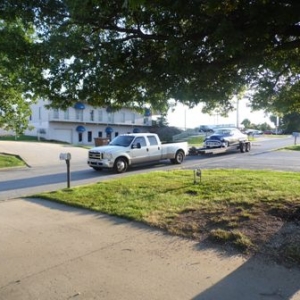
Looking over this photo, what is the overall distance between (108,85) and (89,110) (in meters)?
49.5

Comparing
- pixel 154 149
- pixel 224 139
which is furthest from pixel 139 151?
pixel 224 139

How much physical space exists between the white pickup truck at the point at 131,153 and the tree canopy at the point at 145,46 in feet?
32.5

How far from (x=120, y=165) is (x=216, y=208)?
10408 mm

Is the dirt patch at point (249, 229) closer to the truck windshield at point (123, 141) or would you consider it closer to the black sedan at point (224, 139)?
the truck windshield at point (123, 141)

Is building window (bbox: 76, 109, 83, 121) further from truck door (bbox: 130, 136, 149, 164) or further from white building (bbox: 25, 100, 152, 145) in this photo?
truck door (bbox: 130, 136, 149, 164)

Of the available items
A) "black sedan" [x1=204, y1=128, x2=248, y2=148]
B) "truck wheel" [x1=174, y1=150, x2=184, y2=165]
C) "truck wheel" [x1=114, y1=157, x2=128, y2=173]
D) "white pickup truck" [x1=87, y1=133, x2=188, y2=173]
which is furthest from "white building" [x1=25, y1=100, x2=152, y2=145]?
"truck wheel" [x1=114, y1=157, x2=128, y2=173]

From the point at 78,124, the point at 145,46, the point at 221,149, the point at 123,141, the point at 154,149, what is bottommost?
the point at 221,149

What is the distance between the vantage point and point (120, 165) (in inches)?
688

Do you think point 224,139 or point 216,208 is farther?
point 224,139

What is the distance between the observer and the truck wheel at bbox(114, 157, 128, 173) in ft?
56.9

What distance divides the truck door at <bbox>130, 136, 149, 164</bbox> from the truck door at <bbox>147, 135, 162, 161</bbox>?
0.34 meters

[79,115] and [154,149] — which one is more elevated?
[79,115]

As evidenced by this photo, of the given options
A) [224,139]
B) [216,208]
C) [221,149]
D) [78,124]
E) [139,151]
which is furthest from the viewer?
[78,124]

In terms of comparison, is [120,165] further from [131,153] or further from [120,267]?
[120,267]
